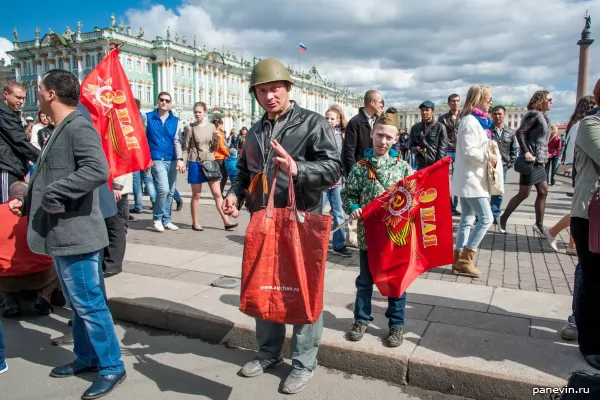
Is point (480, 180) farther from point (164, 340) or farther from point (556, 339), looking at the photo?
point (164, 340)

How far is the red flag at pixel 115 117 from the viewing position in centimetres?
520

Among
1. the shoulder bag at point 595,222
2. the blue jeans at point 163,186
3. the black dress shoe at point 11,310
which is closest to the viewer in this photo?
the shoulder bag at point 595,222

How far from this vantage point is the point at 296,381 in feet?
10.5

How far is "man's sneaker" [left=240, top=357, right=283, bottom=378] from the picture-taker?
3.41 m

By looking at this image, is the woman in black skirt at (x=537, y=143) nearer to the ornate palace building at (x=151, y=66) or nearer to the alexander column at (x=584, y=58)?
the alexander column at (x=584, y=58)

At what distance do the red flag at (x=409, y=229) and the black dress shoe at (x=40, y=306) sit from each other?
3311 millimetres

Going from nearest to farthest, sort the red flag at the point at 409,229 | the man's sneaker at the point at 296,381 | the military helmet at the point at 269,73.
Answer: the military helmet at the point at 269,73 → the man's sneaker at the point at 296,381 → the red flag at the point at 409,229

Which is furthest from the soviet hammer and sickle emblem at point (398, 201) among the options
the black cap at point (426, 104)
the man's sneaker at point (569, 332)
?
the black cap at point (426, 104)

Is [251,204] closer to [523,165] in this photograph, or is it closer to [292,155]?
[292,155]

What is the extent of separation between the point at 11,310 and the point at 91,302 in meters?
2.11

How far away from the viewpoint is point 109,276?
17.5ft

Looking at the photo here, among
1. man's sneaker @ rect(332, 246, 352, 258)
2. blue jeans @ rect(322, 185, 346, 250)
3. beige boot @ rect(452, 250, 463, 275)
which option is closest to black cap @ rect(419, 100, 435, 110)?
blue jeans @ rect(322, 185, 346, 250)

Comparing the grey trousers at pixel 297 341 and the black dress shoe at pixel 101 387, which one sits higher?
the grey trousers at pixel 297 341

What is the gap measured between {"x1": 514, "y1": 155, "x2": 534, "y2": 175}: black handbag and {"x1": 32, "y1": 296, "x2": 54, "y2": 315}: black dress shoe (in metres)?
6.61
